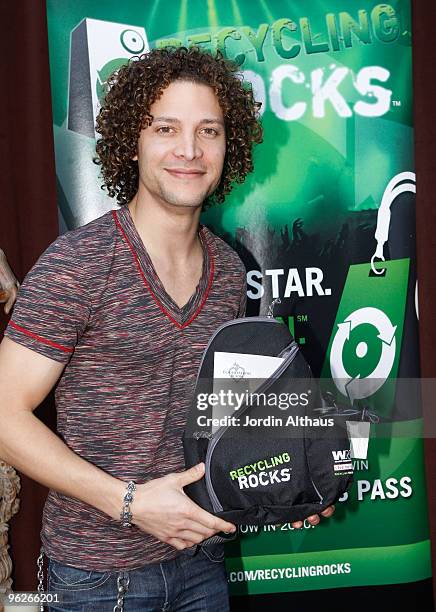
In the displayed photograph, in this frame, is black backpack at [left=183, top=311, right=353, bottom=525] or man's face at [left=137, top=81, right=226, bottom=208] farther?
man's face at [left=137, top=81, right=226, bottom=208]

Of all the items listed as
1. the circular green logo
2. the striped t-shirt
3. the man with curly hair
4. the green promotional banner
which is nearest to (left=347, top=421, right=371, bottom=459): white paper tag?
the green promotional banner

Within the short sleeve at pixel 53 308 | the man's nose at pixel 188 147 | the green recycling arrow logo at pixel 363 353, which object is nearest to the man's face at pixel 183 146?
the man's nose at pixel 188 147

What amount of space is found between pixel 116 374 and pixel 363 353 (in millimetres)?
1060

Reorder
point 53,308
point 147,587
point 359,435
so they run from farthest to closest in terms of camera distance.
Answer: point 359,435, point 147,587, point 53,308

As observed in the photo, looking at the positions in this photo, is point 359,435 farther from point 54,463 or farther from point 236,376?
point 54,463

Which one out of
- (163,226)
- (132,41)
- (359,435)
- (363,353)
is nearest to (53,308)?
(163,226)

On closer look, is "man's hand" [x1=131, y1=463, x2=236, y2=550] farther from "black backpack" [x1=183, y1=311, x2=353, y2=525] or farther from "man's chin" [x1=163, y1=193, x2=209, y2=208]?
"man's chin" [x1=163, y1=193, x2=209, y2=208]

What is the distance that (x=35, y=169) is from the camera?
2.01 m

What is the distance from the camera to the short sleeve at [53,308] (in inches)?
46.1

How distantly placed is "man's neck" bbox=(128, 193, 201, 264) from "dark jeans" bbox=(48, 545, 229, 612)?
0.54 metres

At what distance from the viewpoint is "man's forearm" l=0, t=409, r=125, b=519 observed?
118 centimetres

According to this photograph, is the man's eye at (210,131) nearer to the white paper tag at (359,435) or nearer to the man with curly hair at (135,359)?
the man with curly hair at (135,359)

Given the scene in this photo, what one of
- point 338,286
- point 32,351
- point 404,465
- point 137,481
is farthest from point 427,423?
point 32,351

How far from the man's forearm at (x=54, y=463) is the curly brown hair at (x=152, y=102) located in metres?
0.58
